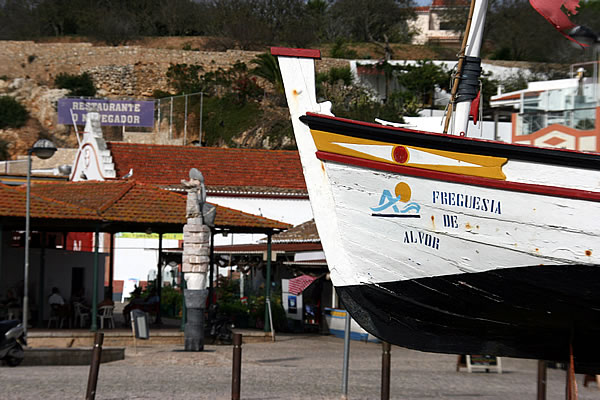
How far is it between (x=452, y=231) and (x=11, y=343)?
36.0ft

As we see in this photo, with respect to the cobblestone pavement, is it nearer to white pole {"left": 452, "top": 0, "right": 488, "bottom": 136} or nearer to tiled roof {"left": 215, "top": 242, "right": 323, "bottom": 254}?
white pole {"left": 452, "top": 0, "right": 488, "bottom": 136}

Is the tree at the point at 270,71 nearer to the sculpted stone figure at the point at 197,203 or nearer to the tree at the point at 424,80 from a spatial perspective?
the tree at the point at 424,80

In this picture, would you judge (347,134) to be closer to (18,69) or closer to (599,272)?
(599,272)

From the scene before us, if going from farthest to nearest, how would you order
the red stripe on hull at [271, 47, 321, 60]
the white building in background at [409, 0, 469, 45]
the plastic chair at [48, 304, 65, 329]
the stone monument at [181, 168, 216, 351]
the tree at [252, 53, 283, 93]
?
1. the white building in background at [409, 0, 469, 45]
2. the tree at [252, 53, 283, 93]
3. the plastic chair at [48, 304, 65, 329]
4. the stone monument at [181, 168, 216, 351]
5. the red stripe on hull at [271, 47, 321, 60]

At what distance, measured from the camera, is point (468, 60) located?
A: 10.2 metres

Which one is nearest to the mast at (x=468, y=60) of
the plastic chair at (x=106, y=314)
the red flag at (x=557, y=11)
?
the red flag at (x=557, y=11)

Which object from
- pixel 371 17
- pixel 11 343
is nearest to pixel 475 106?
pixel 11 343

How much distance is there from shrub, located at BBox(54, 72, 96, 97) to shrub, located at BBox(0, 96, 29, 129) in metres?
4.57

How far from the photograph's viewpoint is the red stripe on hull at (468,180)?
8.29 metres

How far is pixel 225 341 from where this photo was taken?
23.4m

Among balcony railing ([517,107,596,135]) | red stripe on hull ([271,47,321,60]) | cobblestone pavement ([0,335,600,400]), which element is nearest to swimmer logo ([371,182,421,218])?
red stripe on hull ([271,47,321,60])

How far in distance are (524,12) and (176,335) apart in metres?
50.7

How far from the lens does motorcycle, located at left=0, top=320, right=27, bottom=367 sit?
16.5m

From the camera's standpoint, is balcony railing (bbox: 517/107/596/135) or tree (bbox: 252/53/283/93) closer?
balcony railing (bbox: 517/107/596/135)
